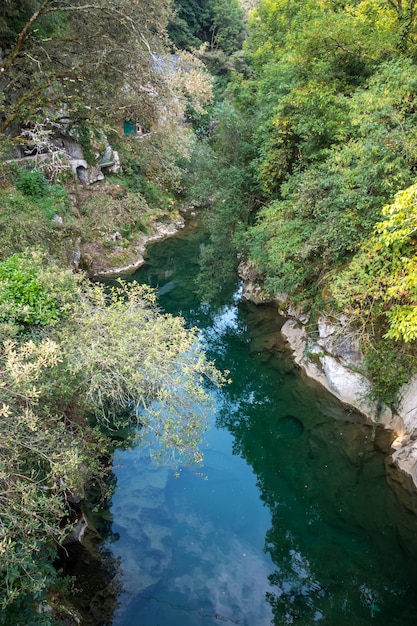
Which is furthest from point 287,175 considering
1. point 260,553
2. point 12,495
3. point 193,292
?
point 12,495

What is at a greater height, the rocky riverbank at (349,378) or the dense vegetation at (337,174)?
the dense vegetation at (337,174)

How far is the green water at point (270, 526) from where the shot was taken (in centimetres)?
677

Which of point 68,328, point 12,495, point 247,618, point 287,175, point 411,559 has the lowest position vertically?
point 247,618

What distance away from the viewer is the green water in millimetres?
6766

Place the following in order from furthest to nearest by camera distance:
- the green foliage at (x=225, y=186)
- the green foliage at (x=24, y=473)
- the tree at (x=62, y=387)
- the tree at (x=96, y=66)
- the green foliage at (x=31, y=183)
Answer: the green foliage at (x=31, y=183) → the green foliage at (x=225, y=186) → the tree at (x=96, y=66) → the tree at (x=62, y=387) → the green foliage at (x=24, y=473)

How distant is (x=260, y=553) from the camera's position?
7727 mm

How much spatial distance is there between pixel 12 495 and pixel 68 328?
3.04 m

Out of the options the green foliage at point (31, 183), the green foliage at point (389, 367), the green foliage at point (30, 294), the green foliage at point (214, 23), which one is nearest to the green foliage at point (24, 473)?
the green foliage at point (30, 294)

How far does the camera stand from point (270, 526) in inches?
326

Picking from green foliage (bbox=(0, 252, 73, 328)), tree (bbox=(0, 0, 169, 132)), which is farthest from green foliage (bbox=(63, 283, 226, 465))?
tree (bbox=(0, 0, 169, 132))

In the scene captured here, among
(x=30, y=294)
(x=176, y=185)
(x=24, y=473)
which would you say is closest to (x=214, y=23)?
(x=176, y=185)

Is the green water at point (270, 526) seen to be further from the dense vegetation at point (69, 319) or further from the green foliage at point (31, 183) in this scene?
the green foliage at point (31, 183)

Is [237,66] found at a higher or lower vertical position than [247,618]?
higher

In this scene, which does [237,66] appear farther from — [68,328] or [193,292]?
[68,328]
